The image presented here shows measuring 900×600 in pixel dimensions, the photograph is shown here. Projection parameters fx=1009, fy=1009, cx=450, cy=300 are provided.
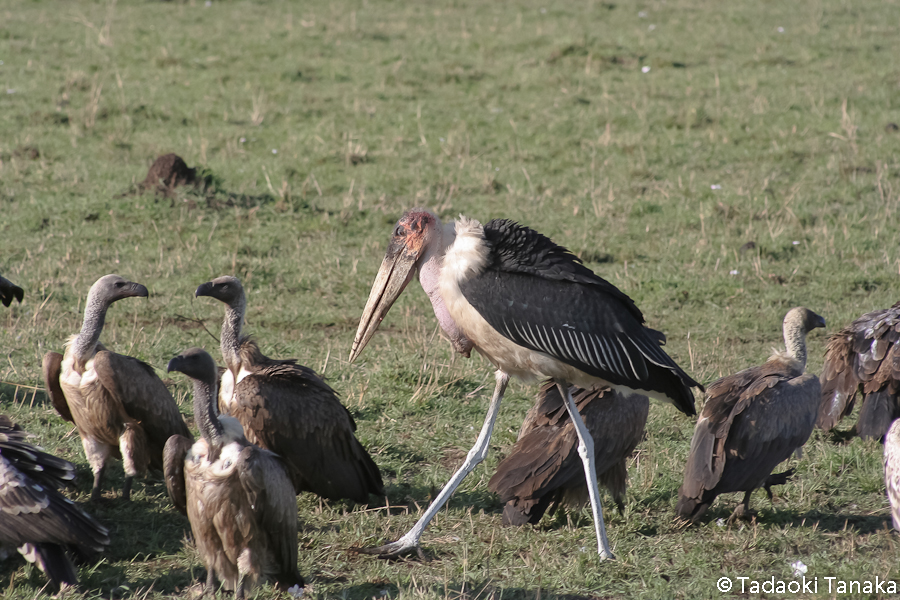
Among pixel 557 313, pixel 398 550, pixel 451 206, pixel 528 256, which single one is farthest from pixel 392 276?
pixel 451 206

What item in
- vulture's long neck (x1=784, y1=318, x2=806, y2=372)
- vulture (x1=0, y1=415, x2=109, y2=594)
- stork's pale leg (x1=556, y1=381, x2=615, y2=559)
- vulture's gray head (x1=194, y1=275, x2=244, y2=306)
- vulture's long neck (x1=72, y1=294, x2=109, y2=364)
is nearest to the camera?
vulture (x1=0, y1=415, x2=109, y2=594)

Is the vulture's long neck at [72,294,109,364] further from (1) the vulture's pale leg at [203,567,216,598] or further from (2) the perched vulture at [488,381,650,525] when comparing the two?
(2) the perched vulture at [488,381,650,525]

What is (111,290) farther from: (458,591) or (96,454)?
(458,591)

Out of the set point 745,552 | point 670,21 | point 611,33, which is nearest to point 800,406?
point 745,552

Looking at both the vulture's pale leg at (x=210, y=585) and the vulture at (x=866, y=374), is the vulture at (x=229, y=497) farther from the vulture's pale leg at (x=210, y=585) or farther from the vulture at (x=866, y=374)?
the vulture at (x=866, y=374)

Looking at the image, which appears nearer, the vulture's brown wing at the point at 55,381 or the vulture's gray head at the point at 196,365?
the vulture's gray head at the point at 196,365

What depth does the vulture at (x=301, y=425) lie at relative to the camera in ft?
16.1

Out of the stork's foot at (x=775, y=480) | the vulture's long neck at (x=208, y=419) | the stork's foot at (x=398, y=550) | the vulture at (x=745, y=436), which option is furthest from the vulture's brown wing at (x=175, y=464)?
the stork's foot at (x=775, y=480)

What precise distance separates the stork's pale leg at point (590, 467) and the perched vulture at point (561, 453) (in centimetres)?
18

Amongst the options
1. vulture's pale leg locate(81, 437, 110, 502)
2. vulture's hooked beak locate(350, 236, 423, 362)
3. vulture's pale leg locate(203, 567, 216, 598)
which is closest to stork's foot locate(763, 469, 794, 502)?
vulture's hooked beak locate(350, 236, 423, 362)

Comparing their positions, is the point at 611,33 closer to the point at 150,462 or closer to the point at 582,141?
the point at 582,141

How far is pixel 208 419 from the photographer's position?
398 cm

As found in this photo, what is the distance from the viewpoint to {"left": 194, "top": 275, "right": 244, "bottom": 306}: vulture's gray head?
17.2ft

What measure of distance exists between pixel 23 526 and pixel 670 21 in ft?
44.4
